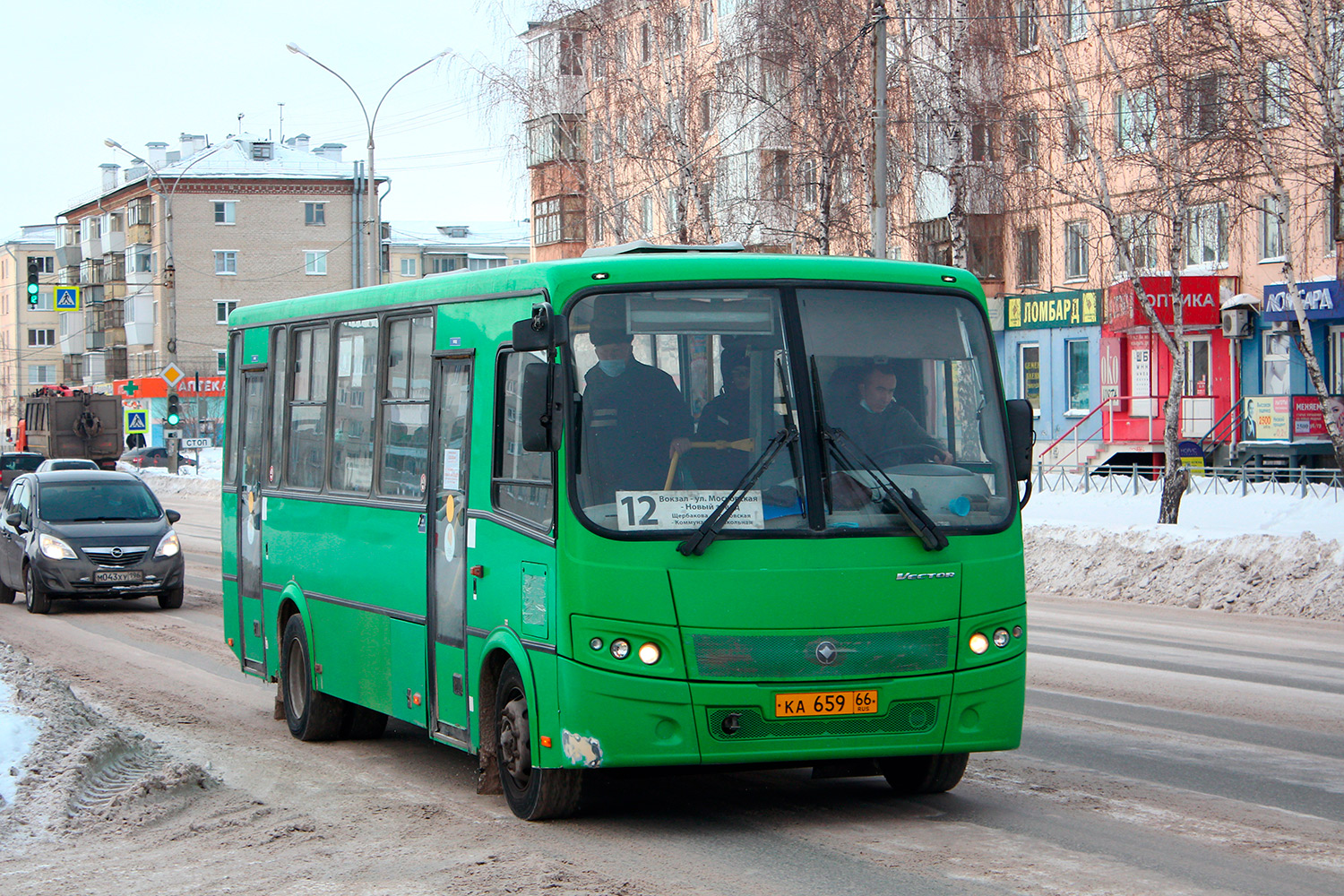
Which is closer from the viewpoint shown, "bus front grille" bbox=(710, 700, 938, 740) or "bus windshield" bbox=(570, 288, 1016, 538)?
"bus front grille" bbox=(710, 700, 938, 740)

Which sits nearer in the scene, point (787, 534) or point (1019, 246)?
point (787, 534)

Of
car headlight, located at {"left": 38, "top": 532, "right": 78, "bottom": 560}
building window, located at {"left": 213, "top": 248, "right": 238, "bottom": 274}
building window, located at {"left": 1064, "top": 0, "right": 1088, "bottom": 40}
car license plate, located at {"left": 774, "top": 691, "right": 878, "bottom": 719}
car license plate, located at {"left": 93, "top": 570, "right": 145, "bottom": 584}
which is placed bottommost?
car license plate, located at {"left": 93, "top": 570, "right": 145, "bottom": 584}

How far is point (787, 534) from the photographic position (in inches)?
281

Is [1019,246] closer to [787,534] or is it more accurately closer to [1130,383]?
[1130,383]

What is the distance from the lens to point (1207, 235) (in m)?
33.1

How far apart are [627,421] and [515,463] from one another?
68cm

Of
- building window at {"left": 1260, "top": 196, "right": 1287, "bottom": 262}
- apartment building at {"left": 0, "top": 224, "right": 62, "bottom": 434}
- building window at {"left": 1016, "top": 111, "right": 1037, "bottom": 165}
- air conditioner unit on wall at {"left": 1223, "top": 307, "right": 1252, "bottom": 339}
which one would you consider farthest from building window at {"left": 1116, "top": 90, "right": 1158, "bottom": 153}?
apartment building at {"left": 0, "top": 224, "right": 62, "bottom": 434}

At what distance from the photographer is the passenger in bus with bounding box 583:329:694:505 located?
281 inches

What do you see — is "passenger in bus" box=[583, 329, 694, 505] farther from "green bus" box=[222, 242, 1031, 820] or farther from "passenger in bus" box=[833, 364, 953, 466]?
"passenger in bus" box=[833, 364, 953, 466]

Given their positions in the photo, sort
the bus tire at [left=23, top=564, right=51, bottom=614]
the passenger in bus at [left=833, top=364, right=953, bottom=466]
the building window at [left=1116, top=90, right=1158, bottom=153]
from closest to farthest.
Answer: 1. the passenger in bus at [left=833, top=364, right=953, bottom=466]
2. the bus tire at [left=23, top=564, right=51, bottom=614]
3. the building window at [left=1116, top=90, right=1158, bottom=153]

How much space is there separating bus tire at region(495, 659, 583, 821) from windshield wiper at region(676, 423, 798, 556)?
1030mm

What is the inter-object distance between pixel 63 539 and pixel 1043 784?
1433 cm

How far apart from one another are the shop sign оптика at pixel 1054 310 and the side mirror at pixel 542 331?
35.9 metres

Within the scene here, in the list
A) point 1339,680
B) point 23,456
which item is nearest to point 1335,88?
point 1339,680
